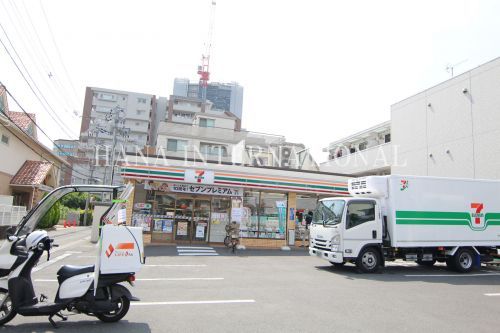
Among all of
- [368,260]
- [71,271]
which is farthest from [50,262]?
[368,260]

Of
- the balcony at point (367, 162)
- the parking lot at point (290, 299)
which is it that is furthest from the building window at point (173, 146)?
the parking lot at point (290, 299)

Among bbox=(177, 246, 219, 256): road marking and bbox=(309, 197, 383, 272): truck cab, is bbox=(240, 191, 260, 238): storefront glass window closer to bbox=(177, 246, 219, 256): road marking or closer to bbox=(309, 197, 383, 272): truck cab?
bbox=(177, 246, 219, 256): road marking

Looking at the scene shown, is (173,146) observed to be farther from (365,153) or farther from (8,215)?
(8,215)

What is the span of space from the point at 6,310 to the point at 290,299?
16.2 ft

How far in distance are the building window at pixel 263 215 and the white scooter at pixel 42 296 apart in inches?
486

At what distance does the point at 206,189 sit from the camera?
1709 cm

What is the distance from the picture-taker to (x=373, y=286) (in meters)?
8.63

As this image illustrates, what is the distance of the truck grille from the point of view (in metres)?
10.9

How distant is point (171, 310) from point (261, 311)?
5.30ft

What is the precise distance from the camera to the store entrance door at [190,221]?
1714 centimetres

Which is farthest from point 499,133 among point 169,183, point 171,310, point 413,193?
point 171,310

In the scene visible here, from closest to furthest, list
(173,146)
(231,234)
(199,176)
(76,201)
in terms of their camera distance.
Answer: (231,234) → (199,176) → (173,146) → (76,201)

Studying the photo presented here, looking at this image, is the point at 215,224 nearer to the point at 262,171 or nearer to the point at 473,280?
the point at 262,171

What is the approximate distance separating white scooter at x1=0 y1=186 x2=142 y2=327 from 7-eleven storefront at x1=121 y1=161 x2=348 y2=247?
11.1 meters
